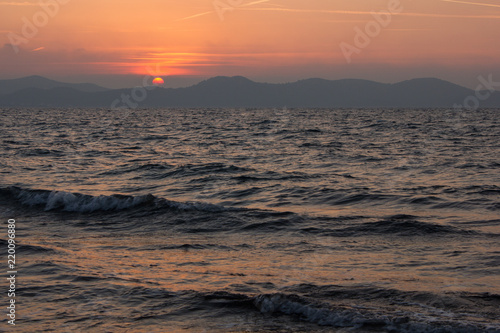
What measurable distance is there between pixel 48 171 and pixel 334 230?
17.0 metres

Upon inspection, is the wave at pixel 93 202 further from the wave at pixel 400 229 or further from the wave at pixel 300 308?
the wave at pixel 300 308

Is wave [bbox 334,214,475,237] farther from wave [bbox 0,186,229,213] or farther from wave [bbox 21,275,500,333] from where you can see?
wave [bbox 0,186,229,213]

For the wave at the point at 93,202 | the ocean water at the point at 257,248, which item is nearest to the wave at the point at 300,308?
the ocean water at the point at 257,248

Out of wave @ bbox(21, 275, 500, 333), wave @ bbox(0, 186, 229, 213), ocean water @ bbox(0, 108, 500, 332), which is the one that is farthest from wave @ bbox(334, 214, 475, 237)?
wave @ bbox(0, 186, 229, 213)

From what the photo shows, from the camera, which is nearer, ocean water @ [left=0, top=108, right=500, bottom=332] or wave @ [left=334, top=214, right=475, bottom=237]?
ocean water @ [left=0, top=108, right=500, bottom=332]

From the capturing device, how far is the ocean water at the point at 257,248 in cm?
808

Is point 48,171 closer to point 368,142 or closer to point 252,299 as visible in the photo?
point 252,299

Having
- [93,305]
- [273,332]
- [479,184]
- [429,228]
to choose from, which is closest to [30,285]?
[93,305]

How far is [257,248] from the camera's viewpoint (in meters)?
12.0

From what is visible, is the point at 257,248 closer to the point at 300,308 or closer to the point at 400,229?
the point at 300,308

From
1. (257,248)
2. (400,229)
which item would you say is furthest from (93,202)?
(400,229)

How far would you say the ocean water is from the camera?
26.5 feet

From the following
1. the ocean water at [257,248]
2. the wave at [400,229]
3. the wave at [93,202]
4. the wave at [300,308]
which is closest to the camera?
the wave at [300,308]

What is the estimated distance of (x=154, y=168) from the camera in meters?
26.5
